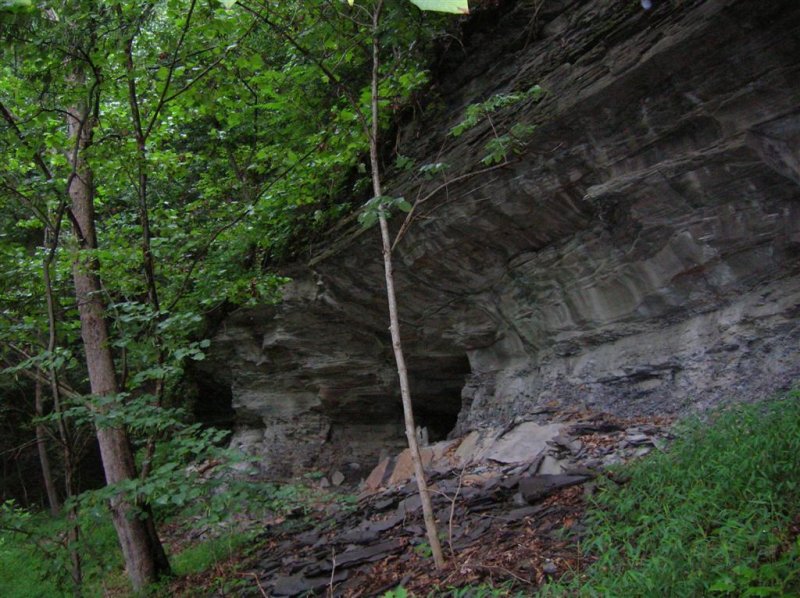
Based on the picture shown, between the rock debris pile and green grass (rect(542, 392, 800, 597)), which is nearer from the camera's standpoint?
green grass (rect(542, 392, 800, 597))

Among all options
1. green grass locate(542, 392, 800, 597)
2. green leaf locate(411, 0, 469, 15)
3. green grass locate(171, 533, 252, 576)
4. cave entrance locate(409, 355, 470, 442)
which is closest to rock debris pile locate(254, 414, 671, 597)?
green grass locate(542, 392, 800, 597)

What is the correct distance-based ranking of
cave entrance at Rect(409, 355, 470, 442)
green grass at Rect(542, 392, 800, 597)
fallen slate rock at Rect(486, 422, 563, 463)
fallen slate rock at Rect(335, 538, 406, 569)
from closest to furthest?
green grass at Rect(542, 392, 800, 597) → fallen slate rock at Rect(335, 538, 406, 569) → fallen slate rock at Rect(486, 422, 563, 463) → cave entrance at Rect(409, 355, 470, 442)

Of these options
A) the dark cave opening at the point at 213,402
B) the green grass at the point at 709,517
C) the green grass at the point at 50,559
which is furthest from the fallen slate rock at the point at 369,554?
the dark cave opening at the point at 213,402

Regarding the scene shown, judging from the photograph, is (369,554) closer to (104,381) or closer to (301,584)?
(301,584)

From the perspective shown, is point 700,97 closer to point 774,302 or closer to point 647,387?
point 774,302

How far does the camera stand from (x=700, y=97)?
4.99 metres

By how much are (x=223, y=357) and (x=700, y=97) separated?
9680 millimetres

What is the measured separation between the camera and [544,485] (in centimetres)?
502

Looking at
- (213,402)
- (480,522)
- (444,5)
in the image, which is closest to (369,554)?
(480,522)

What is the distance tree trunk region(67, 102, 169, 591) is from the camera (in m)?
6.34

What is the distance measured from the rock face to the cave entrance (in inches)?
18.3

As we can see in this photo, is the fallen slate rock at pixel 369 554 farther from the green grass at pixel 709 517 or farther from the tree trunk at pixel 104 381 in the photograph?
the tree trunk at pixel 104 381

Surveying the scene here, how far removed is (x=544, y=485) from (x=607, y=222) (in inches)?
115

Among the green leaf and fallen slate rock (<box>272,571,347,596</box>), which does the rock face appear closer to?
fallen slate rock (<box>272,571,347,596</box>)
